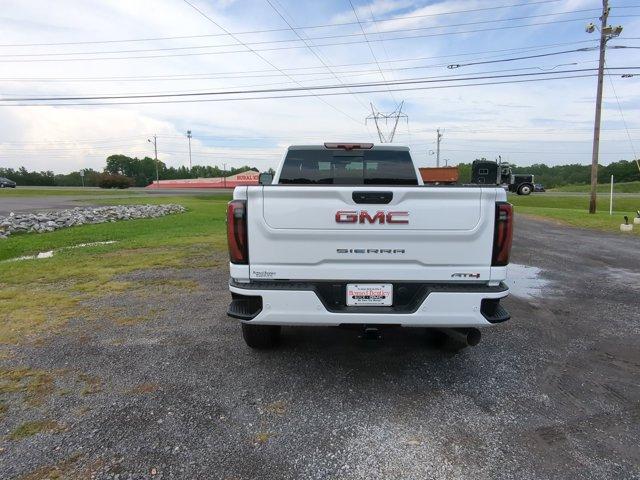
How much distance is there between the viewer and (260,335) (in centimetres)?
419

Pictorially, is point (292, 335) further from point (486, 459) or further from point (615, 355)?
point (615, 355)

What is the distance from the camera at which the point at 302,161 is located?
5.58 m

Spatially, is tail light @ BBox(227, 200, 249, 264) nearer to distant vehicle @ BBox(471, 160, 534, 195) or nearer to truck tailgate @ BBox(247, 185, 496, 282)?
truck tailgate @ BBox(247, 185, 496, 282)

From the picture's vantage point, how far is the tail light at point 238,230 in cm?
332

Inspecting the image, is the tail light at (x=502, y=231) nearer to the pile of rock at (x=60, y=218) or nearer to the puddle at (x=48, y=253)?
the puddle at (x=48, y=253)

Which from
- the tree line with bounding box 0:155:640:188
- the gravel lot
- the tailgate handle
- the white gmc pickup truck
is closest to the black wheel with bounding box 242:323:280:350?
the gravel lot

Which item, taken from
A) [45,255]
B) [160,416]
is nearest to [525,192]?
[45,255]

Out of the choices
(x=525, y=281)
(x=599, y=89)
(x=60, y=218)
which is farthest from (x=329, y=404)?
(x=599, y=89)

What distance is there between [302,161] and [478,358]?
120 inches

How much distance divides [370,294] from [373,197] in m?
0.74

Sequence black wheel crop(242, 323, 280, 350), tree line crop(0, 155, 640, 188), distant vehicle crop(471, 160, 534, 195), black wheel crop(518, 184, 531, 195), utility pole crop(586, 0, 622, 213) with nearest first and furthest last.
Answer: black wheel crop(242, 323, 280, 350) → utility pole crop(586, 0, 622, 213) → distant vehicle crop(471, 160, 534, 195) → black wheel crop(518, 184, 531, 195) → tree line crop(0, 155, 640, 188)

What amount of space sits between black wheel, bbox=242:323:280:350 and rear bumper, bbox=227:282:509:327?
778mm

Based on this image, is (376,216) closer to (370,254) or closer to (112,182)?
(370,254)

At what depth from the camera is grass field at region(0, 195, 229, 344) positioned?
546 cm
